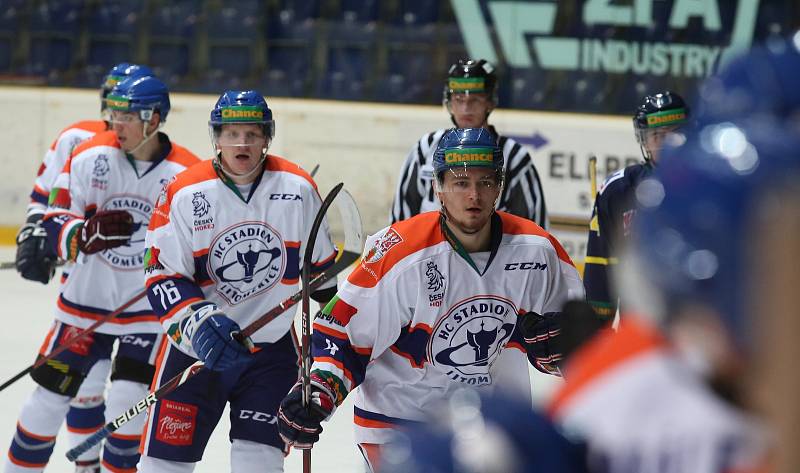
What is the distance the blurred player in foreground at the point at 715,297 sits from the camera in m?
0.46

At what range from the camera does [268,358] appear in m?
3.43

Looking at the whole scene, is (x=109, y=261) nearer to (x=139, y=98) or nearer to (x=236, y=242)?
(x=139, y=98)

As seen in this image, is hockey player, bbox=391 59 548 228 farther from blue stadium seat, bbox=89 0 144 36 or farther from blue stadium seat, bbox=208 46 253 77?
blue stadium seat, bbox=89 0 144 36

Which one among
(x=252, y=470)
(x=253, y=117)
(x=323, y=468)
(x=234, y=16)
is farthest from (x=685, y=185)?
(x=234, y=16)

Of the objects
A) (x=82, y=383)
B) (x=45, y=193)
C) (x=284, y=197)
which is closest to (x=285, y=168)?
(x=284, y=197)

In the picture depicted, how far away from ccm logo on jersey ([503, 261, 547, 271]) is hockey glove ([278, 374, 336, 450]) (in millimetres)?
477

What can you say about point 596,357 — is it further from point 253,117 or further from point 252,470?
point 253,117

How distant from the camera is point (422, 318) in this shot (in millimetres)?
2807

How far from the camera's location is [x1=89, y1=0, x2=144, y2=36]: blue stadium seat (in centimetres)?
828

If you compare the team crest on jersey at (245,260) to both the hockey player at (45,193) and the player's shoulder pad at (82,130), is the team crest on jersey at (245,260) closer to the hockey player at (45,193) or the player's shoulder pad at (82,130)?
the hockey player at (45,193)

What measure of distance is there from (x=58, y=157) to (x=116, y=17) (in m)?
3.76

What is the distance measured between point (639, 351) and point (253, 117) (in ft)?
9.93

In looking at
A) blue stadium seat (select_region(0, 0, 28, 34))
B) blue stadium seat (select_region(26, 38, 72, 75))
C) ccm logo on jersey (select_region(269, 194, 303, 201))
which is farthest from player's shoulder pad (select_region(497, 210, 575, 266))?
blue stadium seat (select_region(0, 0, 28, 34))

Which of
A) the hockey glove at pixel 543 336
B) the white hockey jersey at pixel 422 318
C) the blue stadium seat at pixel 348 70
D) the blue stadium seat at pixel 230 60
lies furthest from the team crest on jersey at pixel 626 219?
the blue stadium seat at pixel 230 60
